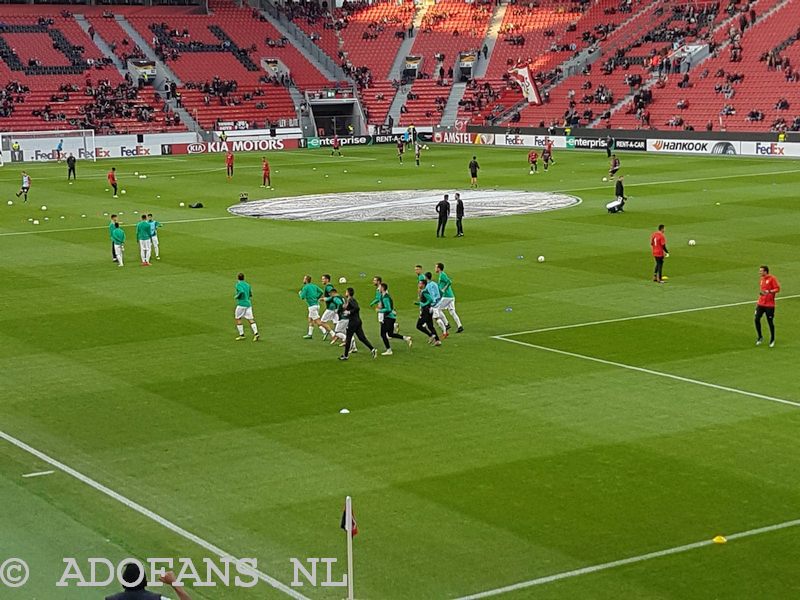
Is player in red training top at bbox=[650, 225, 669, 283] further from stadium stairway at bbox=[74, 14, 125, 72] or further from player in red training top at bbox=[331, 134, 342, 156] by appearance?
stadium stairway at bbox=[74, 14, 125, 72]

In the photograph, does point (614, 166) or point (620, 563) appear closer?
point (620, 563)

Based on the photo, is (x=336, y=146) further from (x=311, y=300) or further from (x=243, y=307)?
(x=243, y=307)

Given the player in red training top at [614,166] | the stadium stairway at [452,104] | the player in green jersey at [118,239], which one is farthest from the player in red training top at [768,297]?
the stadium stairway at [452,104]

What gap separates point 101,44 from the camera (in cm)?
9794

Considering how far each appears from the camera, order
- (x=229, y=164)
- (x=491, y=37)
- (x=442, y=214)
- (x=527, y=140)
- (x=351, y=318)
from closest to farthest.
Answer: (x=351, y=318)
(x=442, y=214)
(x=229, y=164)
(x=527, y=140)
(x=491, y=37)

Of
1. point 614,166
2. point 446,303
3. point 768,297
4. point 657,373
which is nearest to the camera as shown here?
point 657,373

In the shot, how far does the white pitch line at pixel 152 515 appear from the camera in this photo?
14482mm

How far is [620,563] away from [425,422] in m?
6.59

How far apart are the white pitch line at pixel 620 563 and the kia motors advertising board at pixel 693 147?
63.0 meters

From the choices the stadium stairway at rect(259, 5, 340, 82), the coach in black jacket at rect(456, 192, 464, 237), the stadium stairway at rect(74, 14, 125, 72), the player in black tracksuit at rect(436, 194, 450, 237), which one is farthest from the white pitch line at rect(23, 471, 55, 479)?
the stadium stairway at rect(259, 5, 340, 82)

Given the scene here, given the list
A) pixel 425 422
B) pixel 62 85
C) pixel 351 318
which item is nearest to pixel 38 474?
pixel 425 422

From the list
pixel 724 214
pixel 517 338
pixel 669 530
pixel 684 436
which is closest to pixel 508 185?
pixel 724 214

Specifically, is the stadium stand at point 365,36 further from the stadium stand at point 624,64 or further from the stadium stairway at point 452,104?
the stadium stand at point 624,64

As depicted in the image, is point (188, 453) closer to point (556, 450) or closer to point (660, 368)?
point (556, 450)
